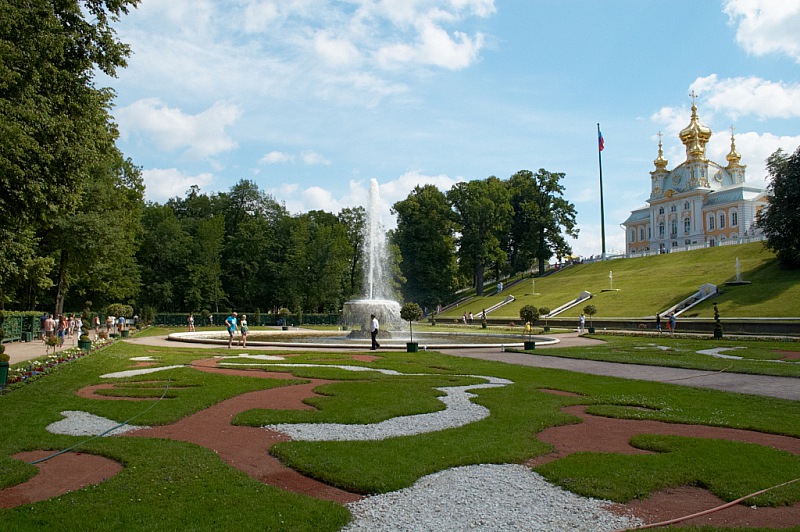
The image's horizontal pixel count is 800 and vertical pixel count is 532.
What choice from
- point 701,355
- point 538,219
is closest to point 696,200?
point 538,219

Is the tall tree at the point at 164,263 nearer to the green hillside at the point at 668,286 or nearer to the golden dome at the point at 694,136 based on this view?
the green hillside at the point at 668,286

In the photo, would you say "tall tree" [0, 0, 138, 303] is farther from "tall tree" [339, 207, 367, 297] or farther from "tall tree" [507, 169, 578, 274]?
"tall tree" [507, 169, 578, 274]

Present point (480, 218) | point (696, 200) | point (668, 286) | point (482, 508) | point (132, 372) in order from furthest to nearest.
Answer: point (696, 200), point (480, 218), point (668, 286), point (132, 372), point (482, 508)

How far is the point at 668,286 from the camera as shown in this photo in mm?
55438

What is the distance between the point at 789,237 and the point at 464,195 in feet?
121

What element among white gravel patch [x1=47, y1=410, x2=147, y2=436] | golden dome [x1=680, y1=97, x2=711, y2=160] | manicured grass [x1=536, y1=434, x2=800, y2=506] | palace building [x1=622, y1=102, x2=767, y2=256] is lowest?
manicured grass [x1=536, y1=434, x2=800, y2=506]

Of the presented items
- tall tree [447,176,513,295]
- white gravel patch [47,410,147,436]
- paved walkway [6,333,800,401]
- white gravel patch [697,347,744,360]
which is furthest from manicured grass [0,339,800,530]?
tall tree [447,176,513,295]

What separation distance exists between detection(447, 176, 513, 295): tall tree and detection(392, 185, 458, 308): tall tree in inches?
72.7

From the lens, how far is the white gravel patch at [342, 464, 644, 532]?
5297 millimetres

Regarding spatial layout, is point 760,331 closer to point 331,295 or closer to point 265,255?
point 331,295

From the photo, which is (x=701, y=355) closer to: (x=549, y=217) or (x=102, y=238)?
(x=102, y=238)

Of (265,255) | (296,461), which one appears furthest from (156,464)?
(265,255)

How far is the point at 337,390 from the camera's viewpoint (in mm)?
12633

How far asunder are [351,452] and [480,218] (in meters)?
69.8
